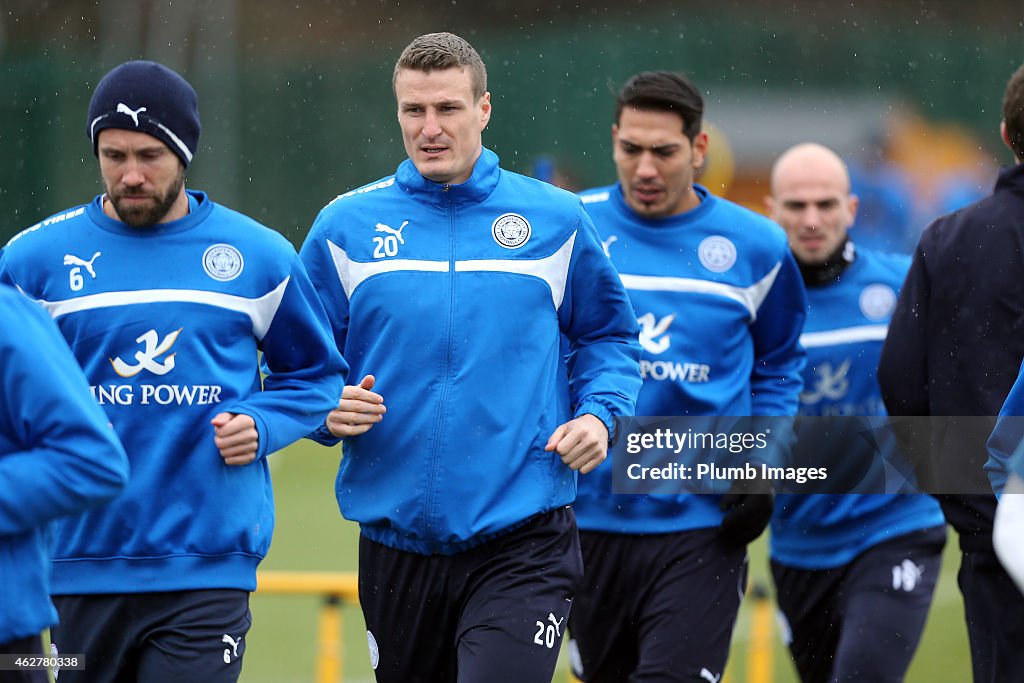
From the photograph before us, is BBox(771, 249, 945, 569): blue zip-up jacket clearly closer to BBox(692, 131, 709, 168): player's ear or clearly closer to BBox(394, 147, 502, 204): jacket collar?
BBox(692, 131, 709, 168): player's ear

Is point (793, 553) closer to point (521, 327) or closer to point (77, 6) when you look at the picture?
point (521, 327)

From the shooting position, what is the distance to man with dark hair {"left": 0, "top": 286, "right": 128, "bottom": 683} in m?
2.95

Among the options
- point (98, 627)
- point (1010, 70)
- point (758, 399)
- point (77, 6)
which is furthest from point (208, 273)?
point (1010, 70)

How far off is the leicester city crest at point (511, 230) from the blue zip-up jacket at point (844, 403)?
1.96 m

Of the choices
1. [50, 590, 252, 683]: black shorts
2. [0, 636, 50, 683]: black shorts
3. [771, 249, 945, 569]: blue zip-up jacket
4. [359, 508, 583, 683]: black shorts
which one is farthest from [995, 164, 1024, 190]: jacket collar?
[0, 636, 50, 683]: black shorts

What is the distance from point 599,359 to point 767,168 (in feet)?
58.1

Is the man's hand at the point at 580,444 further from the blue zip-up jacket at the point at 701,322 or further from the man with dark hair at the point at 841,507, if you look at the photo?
the man with dark hair at the point at 841,507

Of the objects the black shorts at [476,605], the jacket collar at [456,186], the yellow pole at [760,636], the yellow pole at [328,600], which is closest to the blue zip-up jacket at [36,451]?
the black shorts at [476,605]

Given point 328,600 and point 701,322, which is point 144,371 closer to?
point 701,322

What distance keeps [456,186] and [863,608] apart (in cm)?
252

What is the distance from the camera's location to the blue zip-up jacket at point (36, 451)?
9.67 ft

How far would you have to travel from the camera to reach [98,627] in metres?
4.20

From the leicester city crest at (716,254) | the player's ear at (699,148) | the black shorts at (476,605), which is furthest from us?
the player's ear at (699,148)

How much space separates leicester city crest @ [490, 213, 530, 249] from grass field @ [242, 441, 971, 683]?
4240 mm
